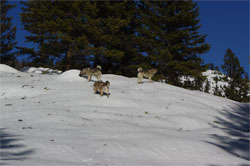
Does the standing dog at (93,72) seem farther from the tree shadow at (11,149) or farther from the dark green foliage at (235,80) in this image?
the dark green foliage at (235,80)

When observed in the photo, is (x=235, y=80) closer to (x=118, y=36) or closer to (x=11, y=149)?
(x=118, y=36)

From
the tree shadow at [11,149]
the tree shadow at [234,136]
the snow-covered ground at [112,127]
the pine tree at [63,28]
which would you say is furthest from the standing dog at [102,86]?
the pine tree at [63,28]

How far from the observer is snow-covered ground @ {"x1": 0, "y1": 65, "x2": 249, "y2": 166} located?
6.74 m

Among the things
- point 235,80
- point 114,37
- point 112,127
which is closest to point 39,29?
point 114,37

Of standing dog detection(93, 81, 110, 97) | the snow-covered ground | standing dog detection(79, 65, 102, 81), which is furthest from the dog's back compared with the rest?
standing dog detection(93, 81, 110, 97)

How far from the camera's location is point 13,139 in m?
7.16

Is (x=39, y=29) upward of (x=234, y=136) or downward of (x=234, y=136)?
upward

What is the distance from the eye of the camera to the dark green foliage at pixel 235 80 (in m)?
31.8

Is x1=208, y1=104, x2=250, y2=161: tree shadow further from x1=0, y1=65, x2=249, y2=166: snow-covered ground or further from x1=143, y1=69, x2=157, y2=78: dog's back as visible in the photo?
x1=143, y1=69, x2=157, y2=78: dog's back

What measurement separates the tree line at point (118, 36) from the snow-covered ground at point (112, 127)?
8860mm

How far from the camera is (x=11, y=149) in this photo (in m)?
6.30

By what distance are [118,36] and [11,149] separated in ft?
82.7

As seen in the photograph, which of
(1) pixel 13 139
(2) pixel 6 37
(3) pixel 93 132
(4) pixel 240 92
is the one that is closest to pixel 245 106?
(4) pixel 240 92

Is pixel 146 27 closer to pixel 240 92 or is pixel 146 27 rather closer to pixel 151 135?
pixel 240 92
